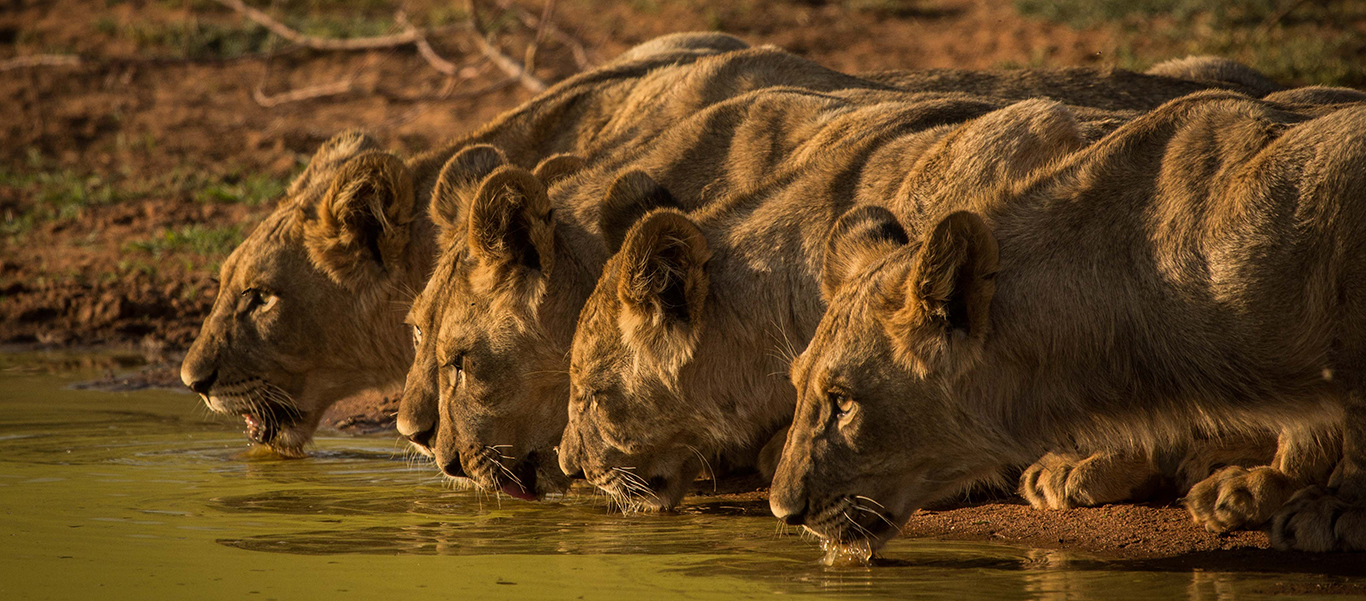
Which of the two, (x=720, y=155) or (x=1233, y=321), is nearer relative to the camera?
(x=1233, y=321)

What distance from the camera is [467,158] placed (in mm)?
6652

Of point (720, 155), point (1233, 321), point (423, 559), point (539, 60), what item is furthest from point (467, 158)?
point (539, 60)

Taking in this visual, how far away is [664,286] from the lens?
524 cm

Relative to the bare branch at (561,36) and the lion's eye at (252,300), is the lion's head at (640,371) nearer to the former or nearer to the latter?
the lion's eye at (252,300)

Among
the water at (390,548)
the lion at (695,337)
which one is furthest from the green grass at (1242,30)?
the water at (390,548)

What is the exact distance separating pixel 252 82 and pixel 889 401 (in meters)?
13.5

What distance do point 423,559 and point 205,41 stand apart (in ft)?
44.6

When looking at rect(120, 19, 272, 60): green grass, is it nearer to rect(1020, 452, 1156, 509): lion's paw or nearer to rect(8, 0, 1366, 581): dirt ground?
rect(8, 0, 1366, 581): dirt ground

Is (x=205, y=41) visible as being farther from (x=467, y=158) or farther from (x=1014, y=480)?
(x=1014, y=480)

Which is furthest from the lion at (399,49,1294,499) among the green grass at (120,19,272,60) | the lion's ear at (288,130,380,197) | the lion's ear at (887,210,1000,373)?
the green grass at (120,19,272,60)

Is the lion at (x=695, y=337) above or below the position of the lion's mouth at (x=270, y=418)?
above

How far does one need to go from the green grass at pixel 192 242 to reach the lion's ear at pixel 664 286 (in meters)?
6.60

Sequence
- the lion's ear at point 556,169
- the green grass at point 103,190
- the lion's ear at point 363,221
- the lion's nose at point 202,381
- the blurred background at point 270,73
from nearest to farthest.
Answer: the lion's ear at point 556,169
the lion's ear at point 363,221
the lion's nose at point 202,381
the blurred background at point 270,73
the green grass at point 103,190

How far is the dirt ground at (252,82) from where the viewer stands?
428 inches
